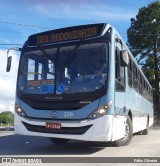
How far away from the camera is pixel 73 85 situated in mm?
10562

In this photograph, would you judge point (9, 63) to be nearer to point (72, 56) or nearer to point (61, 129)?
point (72, 56)

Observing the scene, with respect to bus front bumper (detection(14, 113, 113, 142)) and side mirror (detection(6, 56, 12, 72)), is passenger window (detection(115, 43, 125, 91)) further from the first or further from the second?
side mirror (detection(6, 56, 12, 72))

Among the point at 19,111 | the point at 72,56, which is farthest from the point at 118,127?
the point at 19,111

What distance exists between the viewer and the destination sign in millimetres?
10992

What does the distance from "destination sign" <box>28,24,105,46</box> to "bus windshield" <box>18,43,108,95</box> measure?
0.31 m

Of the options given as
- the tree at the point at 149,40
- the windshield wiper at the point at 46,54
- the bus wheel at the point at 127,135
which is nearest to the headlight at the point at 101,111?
the windshield wiper at the point at 46,54

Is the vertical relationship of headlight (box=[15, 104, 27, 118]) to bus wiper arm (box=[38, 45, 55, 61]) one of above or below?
below

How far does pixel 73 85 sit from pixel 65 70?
515mm

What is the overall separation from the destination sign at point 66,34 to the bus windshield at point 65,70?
0.31m

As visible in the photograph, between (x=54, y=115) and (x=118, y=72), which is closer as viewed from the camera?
(x=54, y=115)

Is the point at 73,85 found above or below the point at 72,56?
below

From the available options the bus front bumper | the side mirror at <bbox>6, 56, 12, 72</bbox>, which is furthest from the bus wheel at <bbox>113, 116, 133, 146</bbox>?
the side mirror at <bbox>6, 56, 12, 72</bbox>

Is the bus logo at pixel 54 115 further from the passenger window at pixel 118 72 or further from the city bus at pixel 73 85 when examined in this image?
the passenger window at pixel 118 72

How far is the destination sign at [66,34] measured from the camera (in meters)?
11.0
